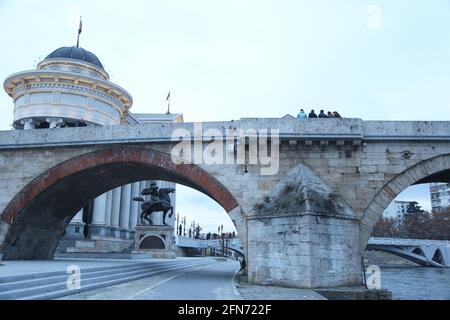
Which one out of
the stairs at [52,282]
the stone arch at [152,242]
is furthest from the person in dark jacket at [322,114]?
the stone arch at [152,242]

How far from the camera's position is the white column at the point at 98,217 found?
3011 cm

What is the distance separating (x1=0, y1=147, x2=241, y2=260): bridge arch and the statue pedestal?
9.68 m

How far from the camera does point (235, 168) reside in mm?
13398

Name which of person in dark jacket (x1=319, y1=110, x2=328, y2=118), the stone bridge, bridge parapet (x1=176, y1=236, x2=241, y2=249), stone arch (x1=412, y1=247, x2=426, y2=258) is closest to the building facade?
the stone bridge

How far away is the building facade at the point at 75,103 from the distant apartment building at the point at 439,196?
96.4 metres

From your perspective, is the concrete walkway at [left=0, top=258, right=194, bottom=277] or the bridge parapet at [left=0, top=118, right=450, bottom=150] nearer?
the concrete walkway at [left=0, top=258, right=194, bottom=277]

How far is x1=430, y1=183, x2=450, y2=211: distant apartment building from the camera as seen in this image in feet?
340

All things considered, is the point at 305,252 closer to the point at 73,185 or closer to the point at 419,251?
the point at 73,185

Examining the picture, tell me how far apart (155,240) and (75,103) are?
10958 mm

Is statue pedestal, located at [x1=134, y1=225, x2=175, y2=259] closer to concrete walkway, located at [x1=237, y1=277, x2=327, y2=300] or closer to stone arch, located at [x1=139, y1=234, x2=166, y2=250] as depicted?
stone arch, located at [x1=139, y1=234, x2=166, y2=250]

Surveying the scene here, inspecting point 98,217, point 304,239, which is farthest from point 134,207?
point 304,239

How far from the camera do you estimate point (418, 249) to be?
5138 cm
